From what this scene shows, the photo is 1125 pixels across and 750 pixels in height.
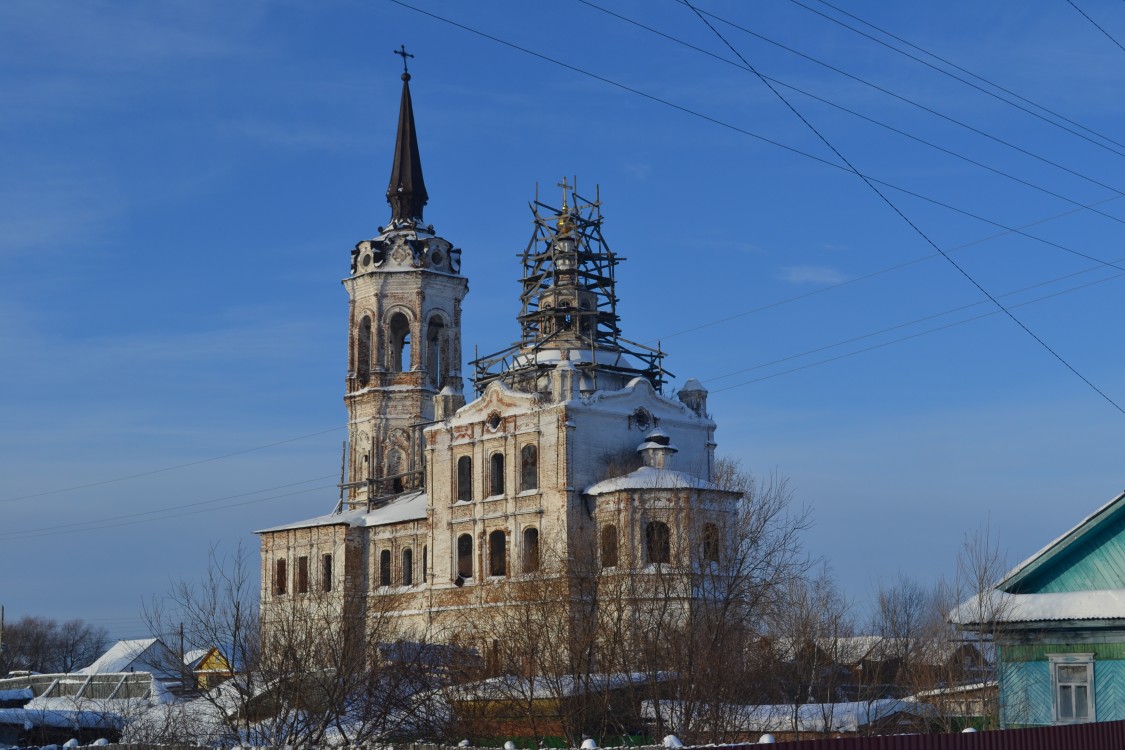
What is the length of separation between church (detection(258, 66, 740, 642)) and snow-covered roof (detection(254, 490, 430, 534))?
12 cm

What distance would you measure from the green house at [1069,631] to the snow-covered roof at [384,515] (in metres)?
37.4

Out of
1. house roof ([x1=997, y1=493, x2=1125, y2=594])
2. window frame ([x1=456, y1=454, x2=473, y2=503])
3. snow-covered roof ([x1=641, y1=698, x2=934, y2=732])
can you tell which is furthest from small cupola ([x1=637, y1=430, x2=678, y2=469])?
house roof ([x1=997, y1=493, x2=1125, y2=594])

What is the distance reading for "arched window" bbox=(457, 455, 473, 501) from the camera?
189ft

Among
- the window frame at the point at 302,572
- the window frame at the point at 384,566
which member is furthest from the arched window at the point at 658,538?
the window frame at the point at 302,572

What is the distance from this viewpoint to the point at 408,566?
6116 centimetres

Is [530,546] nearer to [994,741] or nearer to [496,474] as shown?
[496,474]

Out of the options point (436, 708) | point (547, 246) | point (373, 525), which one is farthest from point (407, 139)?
point (436, 708)

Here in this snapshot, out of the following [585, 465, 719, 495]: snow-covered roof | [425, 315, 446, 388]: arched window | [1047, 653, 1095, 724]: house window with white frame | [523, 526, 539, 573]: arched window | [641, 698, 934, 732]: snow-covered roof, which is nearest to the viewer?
[1047, 653, 1095, 724]: house window with white frame

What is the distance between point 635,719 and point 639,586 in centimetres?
1005

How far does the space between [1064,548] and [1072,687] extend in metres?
2.30

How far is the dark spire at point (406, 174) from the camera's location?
236ft

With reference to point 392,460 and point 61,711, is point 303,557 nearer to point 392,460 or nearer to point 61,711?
point 392,460

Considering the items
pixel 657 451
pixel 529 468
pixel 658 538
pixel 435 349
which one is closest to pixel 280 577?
pixel 435 349

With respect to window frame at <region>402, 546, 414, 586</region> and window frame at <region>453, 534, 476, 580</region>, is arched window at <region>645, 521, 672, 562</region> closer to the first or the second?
window frame at <region>453, 534, 476, 580</region>
